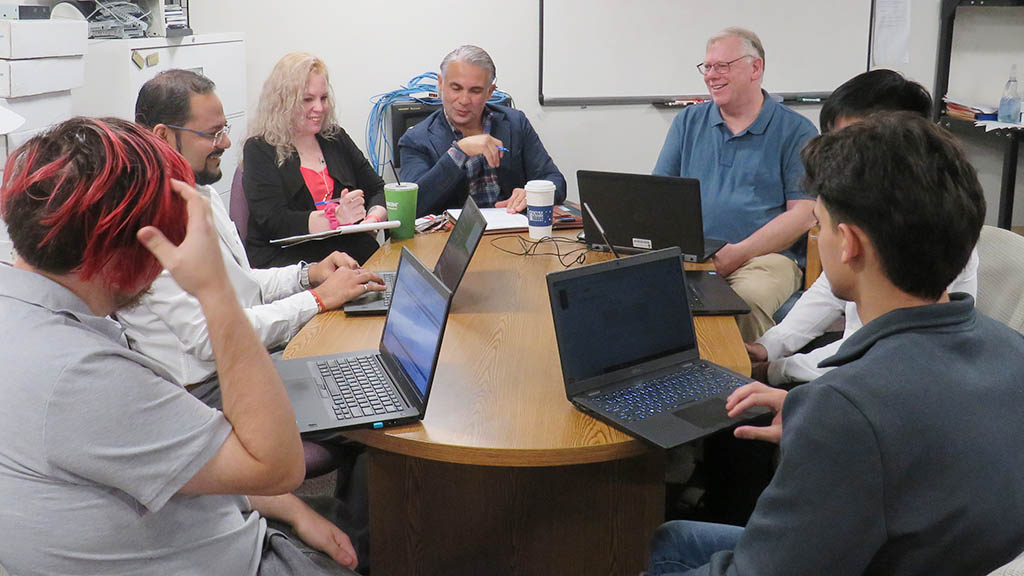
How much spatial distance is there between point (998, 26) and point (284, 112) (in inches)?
151

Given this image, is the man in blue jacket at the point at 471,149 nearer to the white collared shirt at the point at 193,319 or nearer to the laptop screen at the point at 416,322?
the white collared shirt at the point at 193,319

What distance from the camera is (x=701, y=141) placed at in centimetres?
305

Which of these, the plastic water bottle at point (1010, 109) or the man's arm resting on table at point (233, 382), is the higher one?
the plastic water bottle at point (1010, 109)

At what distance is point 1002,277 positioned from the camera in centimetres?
203

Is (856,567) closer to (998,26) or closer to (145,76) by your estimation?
(145,76)

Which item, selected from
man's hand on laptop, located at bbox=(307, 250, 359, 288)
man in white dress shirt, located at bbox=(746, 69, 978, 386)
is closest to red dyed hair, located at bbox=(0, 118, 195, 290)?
man's hand on laptop, located at bbox=(307, 250, 359, 288)

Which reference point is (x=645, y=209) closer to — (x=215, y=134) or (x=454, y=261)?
(x=454, y=261)

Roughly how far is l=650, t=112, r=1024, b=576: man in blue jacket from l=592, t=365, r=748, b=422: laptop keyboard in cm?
42

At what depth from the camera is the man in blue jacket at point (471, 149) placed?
3.08 m

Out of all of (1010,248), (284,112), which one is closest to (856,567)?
(1010,248)

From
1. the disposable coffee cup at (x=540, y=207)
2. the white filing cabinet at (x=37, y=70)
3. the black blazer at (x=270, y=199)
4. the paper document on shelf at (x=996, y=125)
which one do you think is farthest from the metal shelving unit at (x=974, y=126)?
the white filing cabinet at (x=37, y=70)

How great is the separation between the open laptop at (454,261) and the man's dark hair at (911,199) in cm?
96

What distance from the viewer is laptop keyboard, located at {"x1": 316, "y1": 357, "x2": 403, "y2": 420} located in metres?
1.59

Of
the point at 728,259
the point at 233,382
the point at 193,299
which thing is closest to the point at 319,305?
the point at 193,299
